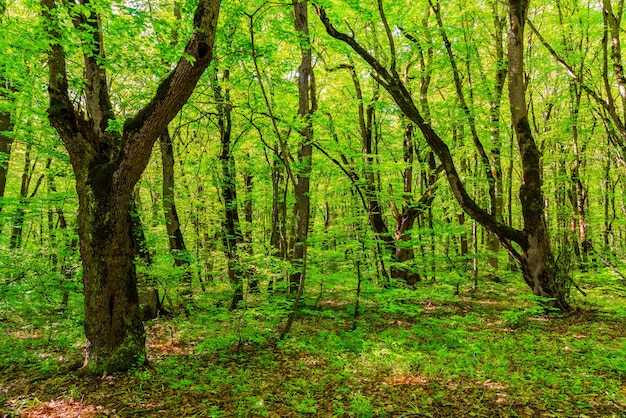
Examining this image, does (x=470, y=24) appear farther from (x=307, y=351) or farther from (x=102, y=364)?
(x=102, y=364)

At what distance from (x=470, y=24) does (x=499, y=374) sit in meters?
11.8

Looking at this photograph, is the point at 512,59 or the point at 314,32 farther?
the point at 314,32

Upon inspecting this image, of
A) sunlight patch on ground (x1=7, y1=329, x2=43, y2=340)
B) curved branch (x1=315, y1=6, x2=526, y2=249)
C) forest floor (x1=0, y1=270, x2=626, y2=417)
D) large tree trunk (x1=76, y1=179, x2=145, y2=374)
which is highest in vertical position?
curved branch (x1=315, y1=6, x2=526, y2=249)

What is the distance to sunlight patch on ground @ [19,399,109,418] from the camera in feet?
13.3

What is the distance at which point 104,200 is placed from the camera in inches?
205

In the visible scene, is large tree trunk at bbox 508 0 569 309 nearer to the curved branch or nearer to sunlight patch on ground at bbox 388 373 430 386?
the curved branch

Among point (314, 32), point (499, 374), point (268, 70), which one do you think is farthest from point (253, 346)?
point (314, 32)

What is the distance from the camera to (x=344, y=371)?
17.9 feet

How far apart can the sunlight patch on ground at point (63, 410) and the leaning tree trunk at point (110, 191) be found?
0.75 m

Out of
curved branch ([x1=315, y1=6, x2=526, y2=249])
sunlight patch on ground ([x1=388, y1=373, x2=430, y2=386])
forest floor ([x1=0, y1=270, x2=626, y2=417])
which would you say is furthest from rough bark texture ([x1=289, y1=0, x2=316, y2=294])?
sunlight patch on ground ([x1=388, y1=373, x2=430, y2=386])

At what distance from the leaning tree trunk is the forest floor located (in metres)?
0.56

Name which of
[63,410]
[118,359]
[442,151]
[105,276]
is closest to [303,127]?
[442,151]

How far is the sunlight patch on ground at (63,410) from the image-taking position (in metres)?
4.05

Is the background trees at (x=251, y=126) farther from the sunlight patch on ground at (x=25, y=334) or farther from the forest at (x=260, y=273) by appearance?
the sunlight patch on ground at (x=25, y=334)
